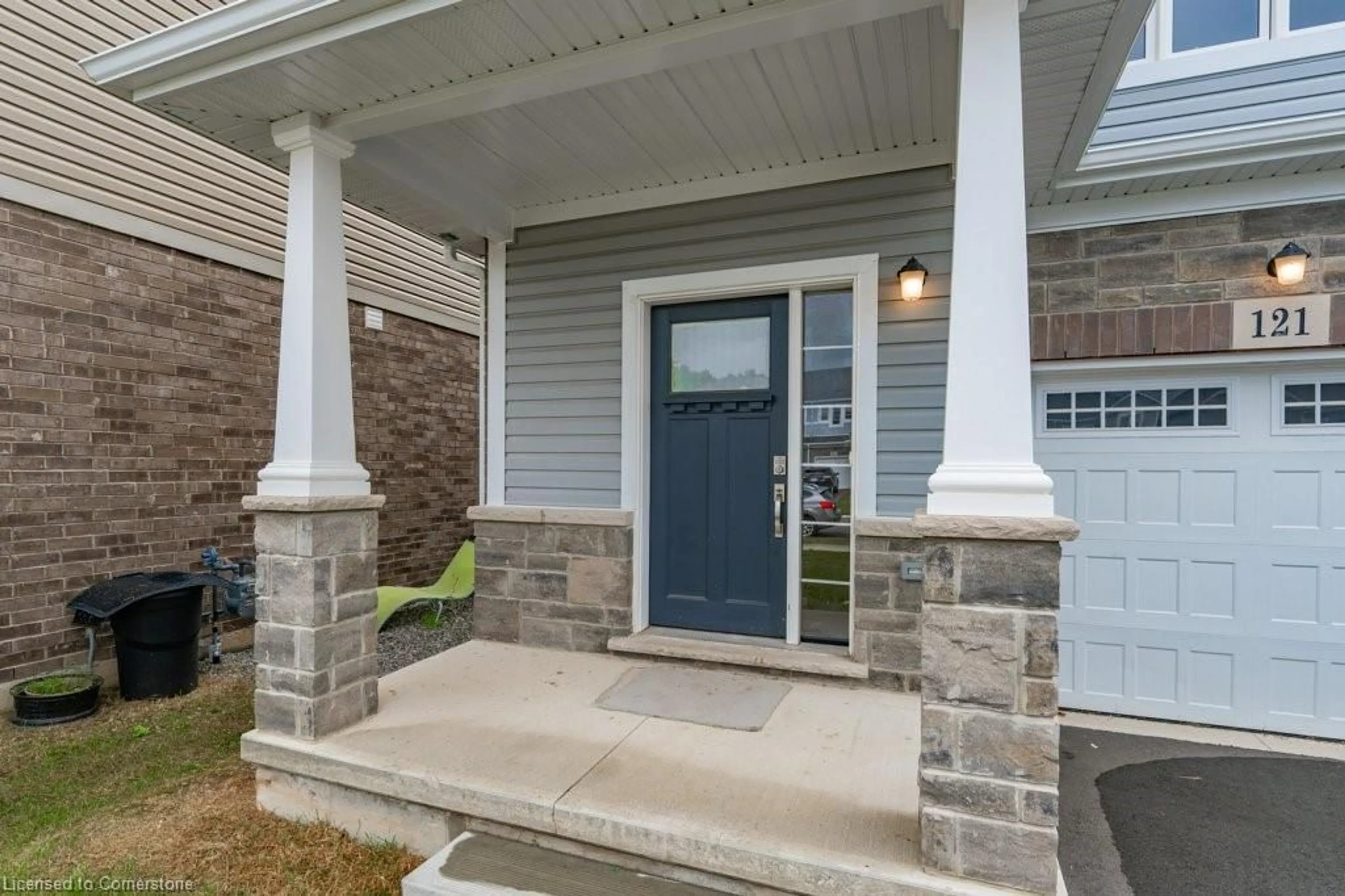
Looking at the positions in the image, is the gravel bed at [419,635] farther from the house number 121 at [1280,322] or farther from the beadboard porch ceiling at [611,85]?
the house number 121 at [1280,322]

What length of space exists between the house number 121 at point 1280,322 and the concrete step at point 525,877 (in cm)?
363

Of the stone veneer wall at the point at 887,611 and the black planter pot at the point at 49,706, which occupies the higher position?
the stone veneer wall at the point at 887,611

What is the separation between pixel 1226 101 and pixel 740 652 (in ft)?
12.3

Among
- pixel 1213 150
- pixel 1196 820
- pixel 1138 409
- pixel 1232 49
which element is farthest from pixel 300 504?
pixel 1232 49

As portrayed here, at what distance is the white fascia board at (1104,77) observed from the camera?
6.75 ft

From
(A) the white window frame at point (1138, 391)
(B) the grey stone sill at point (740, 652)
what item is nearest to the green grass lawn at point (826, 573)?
(B) the grey stone sill at point (740, 652)

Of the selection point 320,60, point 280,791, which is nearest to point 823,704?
point 280,791

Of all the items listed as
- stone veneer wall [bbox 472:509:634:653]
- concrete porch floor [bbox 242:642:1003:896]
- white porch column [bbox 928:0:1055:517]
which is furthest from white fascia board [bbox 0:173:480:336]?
white porch column [bbox 928:0:1055:517]

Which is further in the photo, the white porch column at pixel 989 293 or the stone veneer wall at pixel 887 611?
the stone veneer wall at pixel 887 611

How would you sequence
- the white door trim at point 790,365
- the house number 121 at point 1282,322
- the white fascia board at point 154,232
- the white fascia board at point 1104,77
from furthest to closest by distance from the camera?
the white fascia board at point 154,232 < the white door trim at point 790,365 < the house number 121 at point 1282,322 < the white fascia board at point 1104,77

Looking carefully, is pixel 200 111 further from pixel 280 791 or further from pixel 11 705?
pixel 11 705

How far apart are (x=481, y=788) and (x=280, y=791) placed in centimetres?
103

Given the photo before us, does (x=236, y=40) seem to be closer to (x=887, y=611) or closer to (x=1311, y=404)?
(x=887, y=611)

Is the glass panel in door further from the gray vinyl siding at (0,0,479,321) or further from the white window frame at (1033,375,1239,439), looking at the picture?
the gray vinyl siding at (0,0,479,321)
